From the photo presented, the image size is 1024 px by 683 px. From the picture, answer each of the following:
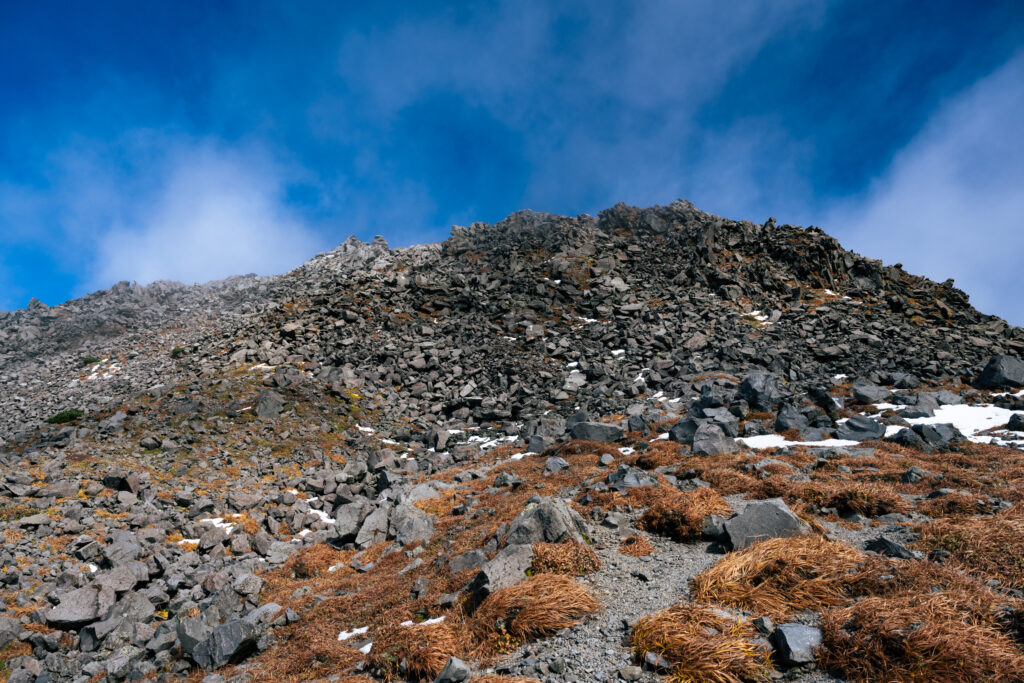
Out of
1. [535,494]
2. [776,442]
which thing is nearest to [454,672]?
[535,494]

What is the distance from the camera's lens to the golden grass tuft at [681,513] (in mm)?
8445

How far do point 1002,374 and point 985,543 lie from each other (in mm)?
22400

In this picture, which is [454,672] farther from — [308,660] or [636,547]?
[636,547]

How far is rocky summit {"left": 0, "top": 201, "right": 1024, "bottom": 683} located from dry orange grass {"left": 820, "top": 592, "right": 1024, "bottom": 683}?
0.03 m

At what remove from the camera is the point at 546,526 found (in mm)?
8305

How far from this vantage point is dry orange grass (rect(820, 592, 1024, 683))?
165 inches

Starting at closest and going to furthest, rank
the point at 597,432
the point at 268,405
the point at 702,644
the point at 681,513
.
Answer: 1. the point at 702,644
2. the point at 681,513
3. the point at 597,432
4. the point at 268,405

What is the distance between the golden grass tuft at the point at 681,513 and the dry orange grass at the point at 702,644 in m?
2.80

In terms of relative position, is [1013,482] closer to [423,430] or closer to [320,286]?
[423,430]

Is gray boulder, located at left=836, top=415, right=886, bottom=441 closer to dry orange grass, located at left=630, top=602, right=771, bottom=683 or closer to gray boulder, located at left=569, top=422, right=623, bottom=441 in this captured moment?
gray boulder, located at left=569, top=422, right=623, bottom=441

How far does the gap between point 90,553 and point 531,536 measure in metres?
12.6

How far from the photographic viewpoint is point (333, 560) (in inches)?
499

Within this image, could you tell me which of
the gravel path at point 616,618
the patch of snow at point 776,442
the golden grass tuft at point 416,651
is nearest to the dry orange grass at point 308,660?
the golden grass tuft at point 416,651

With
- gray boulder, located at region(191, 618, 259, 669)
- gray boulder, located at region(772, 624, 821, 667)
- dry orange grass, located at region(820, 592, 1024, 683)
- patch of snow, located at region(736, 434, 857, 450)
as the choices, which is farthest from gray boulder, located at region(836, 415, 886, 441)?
gray boulder, located at region(191, 618, 259, 669)
